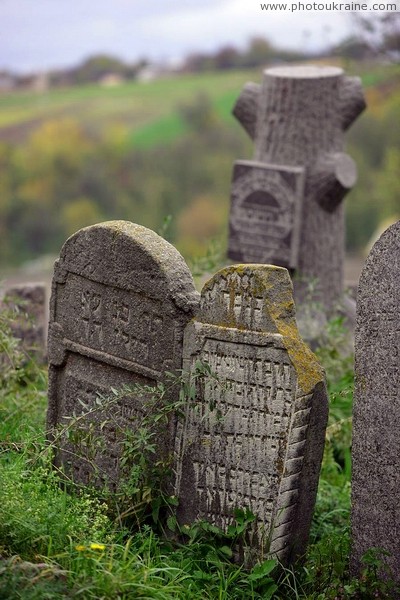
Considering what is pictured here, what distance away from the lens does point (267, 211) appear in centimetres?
833

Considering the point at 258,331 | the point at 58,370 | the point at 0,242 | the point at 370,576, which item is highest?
the point at 258,331

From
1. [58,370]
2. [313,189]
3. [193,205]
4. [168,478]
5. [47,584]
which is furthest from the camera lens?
[193,205]

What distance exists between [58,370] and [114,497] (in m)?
0.84

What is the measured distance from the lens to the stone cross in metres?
8.24

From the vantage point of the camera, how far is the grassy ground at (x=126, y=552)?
13.0 feet

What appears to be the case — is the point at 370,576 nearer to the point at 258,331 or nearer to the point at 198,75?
the point at 258,331

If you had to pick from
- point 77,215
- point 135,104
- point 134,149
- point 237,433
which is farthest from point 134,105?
point 237,433

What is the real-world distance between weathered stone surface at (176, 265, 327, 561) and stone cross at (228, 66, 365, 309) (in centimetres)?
367

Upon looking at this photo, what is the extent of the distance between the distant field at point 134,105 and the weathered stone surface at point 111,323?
19969mm

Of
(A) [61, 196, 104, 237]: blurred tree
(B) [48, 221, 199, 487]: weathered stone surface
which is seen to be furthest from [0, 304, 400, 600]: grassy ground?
(A) [61, 196, 104, 237]: blurred tree

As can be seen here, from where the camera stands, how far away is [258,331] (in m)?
4.54

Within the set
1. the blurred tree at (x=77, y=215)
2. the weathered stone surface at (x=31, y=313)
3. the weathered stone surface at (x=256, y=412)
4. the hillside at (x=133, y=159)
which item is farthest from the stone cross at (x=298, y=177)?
the blurred tree at (x=77, y=215)

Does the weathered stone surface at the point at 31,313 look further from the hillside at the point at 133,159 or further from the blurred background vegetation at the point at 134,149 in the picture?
the hillside at the point at 133,159

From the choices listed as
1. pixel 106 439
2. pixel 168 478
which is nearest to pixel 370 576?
pixel 168 478
